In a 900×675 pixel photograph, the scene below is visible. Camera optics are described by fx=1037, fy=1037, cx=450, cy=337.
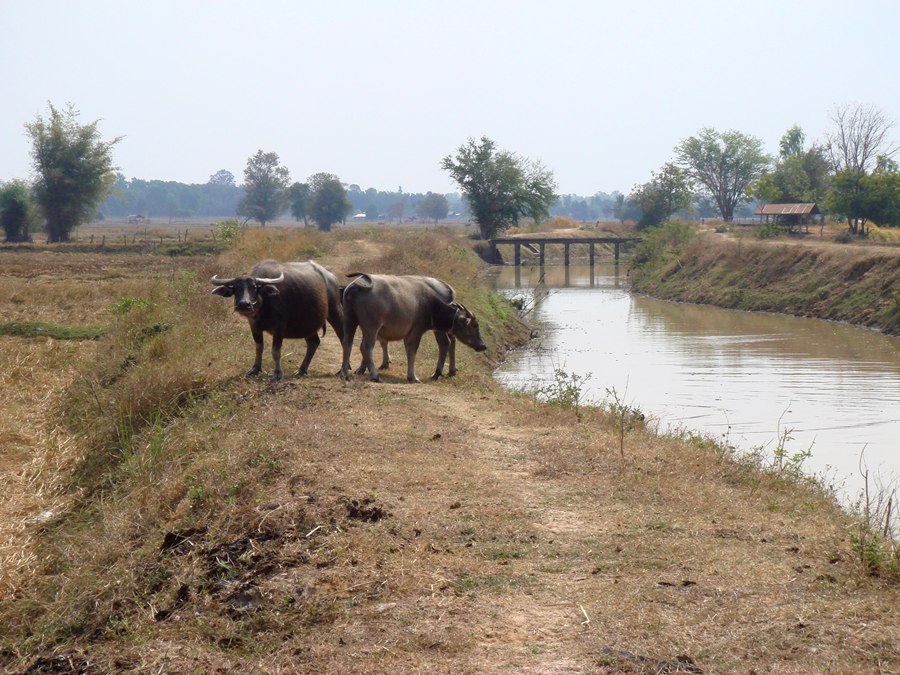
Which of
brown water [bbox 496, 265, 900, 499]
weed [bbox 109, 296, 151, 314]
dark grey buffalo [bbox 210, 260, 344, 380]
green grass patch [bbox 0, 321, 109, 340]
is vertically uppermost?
dark grey buffalo [bbox 210, 260, 344, 380]

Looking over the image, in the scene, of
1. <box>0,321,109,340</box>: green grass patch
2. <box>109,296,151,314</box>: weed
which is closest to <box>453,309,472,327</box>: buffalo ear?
<box>109,296,151,314</box>: weed

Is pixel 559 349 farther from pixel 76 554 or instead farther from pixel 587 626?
pixel 587 626

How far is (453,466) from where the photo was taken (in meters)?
7.81

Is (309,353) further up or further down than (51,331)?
further up

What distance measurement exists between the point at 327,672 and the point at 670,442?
5.64 metres

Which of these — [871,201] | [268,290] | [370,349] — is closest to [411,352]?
[370,349]

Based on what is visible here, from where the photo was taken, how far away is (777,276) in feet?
125

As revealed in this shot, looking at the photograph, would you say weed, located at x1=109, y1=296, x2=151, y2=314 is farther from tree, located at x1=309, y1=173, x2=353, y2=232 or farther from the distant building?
tree, located at x1=309, y1=173, x2=353, y2=232

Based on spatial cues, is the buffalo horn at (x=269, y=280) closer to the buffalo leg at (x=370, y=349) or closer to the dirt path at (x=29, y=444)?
the buffalo leg at (x=370, y=349)

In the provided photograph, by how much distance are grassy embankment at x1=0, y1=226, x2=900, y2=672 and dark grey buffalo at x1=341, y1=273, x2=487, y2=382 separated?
0.67 m

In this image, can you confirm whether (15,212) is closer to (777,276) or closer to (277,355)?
(777,276)

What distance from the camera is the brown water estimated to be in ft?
43.3

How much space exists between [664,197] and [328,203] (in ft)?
130

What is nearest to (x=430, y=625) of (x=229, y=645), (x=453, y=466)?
(x=229, y=645)
